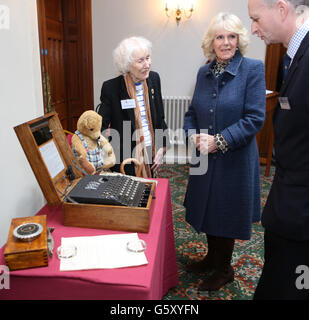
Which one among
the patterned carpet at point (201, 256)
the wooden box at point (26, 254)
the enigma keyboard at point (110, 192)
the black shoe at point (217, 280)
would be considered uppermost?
the enigma keyboard at point (110, 192)

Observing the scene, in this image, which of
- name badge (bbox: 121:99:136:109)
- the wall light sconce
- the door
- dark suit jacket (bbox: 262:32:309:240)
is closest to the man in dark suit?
dark suit jacket (bbox: 262:32:309:240)

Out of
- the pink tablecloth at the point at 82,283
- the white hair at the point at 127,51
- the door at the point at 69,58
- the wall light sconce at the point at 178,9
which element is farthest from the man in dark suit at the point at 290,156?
the wall light sconce at the point at 178,9

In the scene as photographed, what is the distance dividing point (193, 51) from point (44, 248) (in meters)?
4.45

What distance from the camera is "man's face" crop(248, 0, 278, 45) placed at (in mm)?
1176

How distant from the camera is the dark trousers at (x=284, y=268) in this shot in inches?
48.8

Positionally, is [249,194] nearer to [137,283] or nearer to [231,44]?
[231,44]

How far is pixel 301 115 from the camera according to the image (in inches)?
43.6

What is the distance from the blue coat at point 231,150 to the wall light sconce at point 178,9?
3084mm

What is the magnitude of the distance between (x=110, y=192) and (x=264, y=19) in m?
0.90

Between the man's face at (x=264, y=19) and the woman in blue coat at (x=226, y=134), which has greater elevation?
the man's face at (x=264, y=19)

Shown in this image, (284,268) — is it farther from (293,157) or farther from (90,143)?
(90,143)

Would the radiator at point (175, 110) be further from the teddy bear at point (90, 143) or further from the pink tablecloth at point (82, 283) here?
the pink tablecloth at point (82, 283)

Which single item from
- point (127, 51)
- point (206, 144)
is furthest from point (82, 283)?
point (127, 51)

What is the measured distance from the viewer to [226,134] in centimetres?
186
